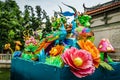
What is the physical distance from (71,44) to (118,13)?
10.5 meters

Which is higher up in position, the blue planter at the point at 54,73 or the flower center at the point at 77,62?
the flower center at the point at 77,62

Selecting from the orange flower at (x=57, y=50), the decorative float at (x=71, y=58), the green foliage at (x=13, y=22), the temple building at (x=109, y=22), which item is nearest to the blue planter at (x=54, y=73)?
the decorative float at (x=71, y=58)

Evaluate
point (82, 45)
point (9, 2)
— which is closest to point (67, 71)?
point (82, 45)

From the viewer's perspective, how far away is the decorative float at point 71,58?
3.45 metres

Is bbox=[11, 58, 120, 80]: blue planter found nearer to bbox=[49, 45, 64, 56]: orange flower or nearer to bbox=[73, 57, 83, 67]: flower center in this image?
bbox=[73, 57, 83, 67]: flower center

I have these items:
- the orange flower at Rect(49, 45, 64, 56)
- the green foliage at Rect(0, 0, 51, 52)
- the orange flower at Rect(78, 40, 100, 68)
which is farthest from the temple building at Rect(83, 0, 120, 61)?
the orange flower at Rect(78, 40, 100, 68)

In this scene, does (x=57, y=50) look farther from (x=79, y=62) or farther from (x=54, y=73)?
(x=79, y=62)

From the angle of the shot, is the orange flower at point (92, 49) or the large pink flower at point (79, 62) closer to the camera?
the large pink flower at point (79, 62)

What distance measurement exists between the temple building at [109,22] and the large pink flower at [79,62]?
10.2 m

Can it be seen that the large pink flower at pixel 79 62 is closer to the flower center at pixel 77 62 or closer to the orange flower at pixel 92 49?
the flower center at pixel 77 62

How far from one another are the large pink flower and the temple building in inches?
402

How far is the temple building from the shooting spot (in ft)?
47.7

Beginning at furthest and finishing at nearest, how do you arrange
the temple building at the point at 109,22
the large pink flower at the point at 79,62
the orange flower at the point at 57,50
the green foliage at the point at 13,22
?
the green foliage at the point at 13,22, the temple building at the point at 109,22, the orange flower at the point at 57,50, the large pink flower at the point at 79,62

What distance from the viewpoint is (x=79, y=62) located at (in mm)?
3424
